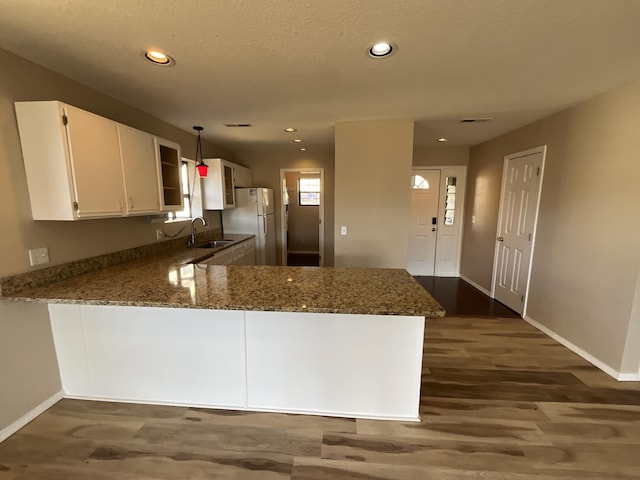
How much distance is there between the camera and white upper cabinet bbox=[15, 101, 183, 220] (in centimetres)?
174

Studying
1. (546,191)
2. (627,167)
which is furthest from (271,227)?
(627,167)

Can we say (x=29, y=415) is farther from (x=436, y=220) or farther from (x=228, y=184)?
(x=436, y=220)

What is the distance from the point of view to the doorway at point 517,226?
131 inches

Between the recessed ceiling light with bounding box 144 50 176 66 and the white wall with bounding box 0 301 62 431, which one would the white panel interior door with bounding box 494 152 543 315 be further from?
the white wall with bounding box 0 301 62 431

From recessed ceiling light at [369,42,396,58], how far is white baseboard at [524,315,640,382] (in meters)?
3.09

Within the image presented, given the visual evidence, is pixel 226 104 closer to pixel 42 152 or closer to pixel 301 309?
pixel 42 152

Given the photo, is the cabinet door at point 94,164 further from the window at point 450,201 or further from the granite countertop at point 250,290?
the window at point 450,201

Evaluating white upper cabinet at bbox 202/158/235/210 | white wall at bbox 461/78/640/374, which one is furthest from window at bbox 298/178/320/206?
white wall at bbox 461/78/640/374

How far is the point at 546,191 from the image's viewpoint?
3.12 metres

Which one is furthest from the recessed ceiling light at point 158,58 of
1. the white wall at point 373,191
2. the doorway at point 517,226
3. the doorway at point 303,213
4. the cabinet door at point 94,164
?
the doorway at point 303,213

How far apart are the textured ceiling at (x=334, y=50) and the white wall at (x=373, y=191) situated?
1.53 feet

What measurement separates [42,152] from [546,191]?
176 inches

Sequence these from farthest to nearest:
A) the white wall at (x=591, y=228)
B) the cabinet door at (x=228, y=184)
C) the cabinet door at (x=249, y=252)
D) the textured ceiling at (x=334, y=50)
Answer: the cabinet door at (x=249, y=252), the cabinet door at (x=228, y=184), the white wall at (x=591, y=228), the textured ceiling at (x=334, y=50)

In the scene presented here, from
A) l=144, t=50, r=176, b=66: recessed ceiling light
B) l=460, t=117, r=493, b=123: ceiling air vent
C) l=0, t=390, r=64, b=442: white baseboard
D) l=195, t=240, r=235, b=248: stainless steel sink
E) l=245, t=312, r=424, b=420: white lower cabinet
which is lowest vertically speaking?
l=0, t=390, r=64, b=442: white baseboard
